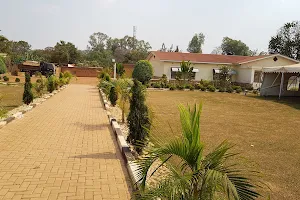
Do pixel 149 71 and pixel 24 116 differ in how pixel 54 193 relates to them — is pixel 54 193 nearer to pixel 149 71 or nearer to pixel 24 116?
pixel 24 116

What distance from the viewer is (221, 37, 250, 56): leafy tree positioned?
61.8 metres

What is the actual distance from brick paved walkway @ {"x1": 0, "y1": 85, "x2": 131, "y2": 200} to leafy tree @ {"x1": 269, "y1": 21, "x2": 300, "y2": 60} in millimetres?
47361

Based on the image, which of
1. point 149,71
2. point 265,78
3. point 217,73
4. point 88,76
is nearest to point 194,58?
point 217,73

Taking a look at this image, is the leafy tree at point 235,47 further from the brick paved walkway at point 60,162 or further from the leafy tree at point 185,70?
the brick paved walkway at point 60,162

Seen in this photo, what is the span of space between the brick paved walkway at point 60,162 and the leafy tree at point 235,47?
58016 mm

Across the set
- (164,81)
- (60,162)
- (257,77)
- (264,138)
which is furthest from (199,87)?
(60,162)

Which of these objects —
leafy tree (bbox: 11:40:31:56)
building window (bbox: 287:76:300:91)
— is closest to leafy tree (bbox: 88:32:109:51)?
leafy tree (bbox: 11:40:31:56)

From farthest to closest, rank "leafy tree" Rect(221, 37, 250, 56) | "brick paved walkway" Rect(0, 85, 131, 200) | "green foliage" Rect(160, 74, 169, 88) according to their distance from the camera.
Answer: "leafy tree" Rect(221, 37, 250, 56) → "green foliage" Rect(160, 74, 169, 88) → "brick paved walkway" Rect(0, 85, 131, 200)

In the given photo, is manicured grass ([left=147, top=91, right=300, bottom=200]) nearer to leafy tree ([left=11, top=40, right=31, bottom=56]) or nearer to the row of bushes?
the row of bushes

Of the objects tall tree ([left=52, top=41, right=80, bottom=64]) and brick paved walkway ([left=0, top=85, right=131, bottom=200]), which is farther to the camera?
tall tree ([left=52, top=41, right=80, bottom=64])

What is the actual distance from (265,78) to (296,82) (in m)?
4.07

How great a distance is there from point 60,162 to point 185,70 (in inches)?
963

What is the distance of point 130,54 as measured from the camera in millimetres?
53562

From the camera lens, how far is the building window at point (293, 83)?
23.3 m
